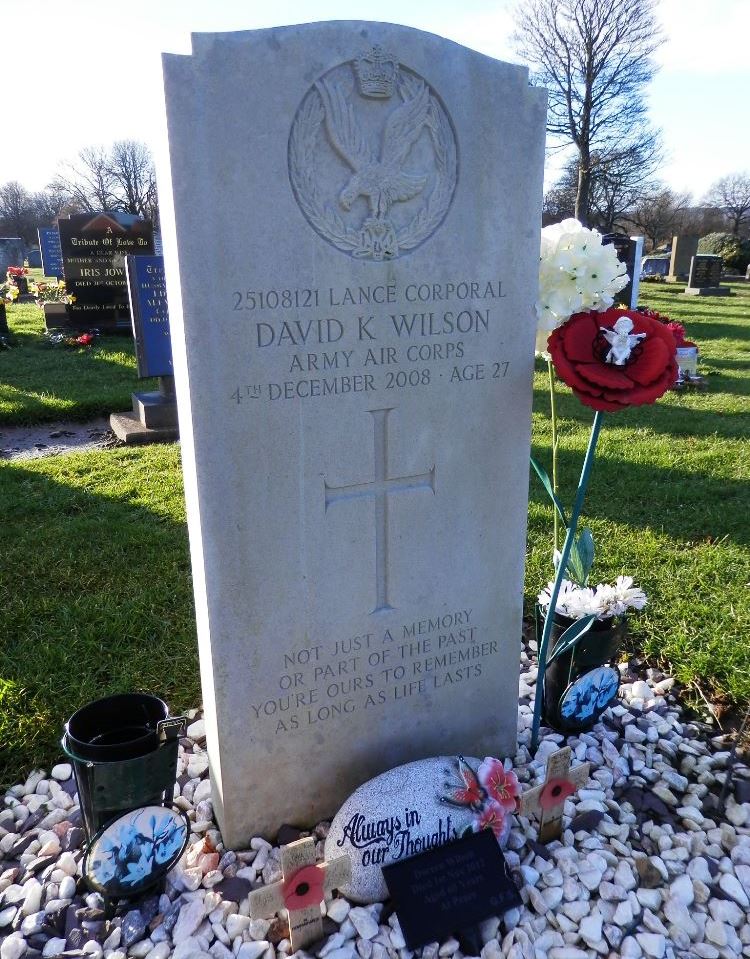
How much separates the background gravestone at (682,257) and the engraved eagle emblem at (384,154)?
26.1m

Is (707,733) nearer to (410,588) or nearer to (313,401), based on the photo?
(410,588)

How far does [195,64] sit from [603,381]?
1285mm

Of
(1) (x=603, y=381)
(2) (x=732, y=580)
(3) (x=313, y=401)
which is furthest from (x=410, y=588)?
(2) (x=732, y=580)

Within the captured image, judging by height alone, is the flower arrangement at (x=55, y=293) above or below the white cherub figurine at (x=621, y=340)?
below

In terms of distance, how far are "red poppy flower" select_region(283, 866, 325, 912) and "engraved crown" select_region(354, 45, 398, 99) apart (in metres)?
1.98

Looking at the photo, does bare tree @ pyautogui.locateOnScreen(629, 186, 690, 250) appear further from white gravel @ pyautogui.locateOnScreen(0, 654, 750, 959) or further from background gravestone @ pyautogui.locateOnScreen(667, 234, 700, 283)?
white gravel @ pyautogui.locateOnScreen(0, 654, 750, 959)

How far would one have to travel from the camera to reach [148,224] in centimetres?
1248

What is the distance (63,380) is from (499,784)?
26.8 ft

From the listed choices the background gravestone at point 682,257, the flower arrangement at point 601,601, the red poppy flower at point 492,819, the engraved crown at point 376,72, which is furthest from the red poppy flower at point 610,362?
the background gravestone at point 682,257

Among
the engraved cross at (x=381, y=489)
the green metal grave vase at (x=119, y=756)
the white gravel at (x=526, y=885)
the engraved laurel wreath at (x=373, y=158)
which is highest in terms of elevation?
the engraved laurel wreath at (x=373, y=158)

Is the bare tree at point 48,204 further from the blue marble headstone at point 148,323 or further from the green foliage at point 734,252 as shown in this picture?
the blue marble headstone at point 148,323

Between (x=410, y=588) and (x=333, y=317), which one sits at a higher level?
(x=333, y=317)

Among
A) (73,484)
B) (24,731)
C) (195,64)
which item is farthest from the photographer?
(73,484)

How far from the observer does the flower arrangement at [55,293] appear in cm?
1221
